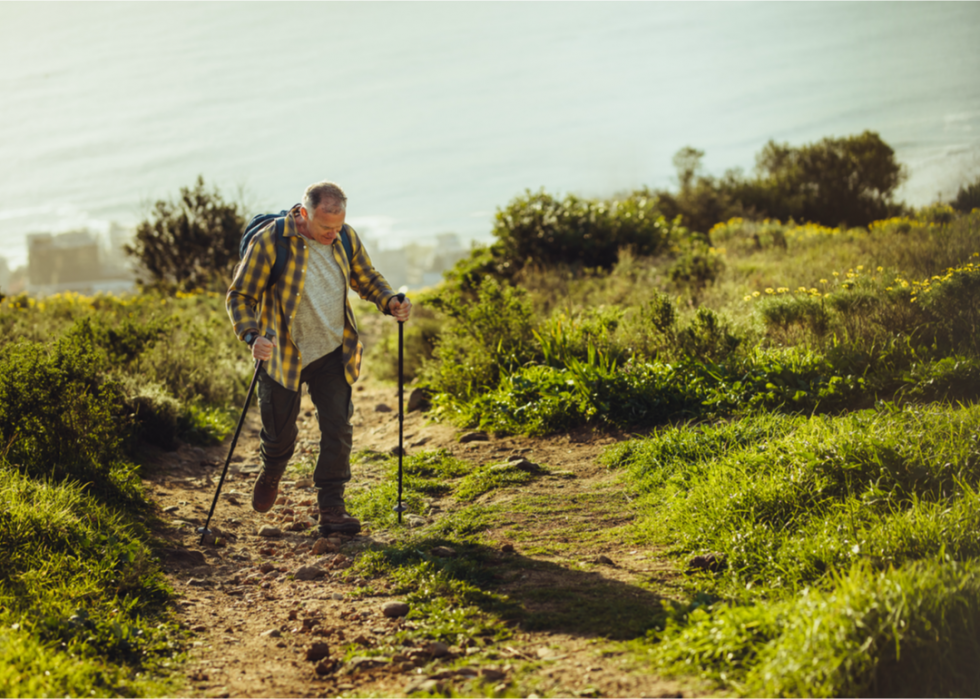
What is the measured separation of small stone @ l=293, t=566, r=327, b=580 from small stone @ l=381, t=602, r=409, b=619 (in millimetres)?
843

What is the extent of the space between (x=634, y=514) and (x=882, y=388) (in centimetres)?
254

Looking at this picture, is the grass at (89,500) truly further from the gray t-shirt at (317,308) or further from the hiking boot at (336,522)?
the gray t-shirt at (317,308)

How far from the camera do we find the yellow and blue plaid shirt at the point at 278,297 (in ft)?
15.3

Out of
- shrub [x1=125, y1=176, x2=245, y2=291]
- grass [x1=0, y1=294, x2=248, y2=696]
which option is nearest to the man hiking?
grass [x1=0, y1=294, x2=248, y2=696]

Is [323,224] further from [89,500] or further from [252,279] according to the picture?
[89,500]

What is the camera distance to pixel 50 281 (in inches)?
1473

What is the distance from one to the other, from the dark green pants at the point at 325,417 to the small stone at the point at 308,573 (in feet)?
2.27

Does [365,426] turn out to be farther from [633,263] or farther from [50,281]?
[50,281]

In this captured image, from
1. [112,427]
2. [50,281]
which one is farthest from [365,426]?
[50,281]

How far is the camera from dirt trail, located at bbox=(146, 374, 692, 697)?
3008mm

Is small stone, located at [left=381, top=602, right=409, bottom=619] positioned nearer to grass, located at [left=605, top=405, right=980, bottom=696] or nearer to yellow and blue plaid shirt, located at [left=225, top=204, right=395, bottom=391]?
grass, located at [left=605, top=405, right=980, bottom=696]

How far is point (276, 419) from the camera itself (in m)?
4.98

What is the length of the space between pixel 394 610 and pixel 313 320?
6.74 ft

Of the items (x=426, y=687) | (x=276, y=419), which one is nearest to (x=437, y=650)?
(x=426, y=687)
